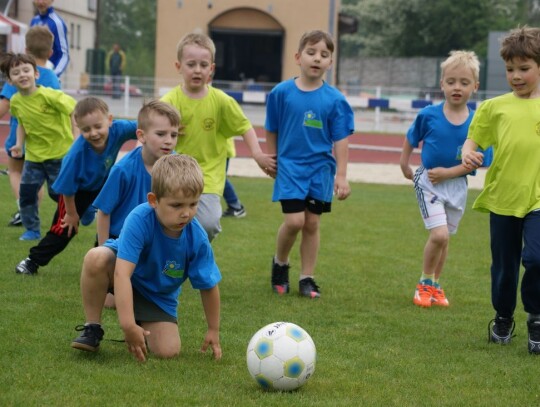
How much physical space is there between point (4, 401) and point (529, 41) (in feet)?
11.2

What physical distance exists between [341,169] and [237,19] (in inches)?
1163

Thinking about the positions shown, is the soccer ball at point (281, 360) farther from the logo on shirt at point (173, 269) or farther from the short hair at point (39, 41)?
the short hair at point (39, 41)

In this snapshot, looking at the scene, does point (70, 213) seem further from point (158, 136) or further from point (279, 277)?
point (279, 277)

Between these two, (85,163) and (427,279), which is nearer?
(85,163)

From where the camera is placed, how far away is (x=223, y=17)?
→ 36.1 meters

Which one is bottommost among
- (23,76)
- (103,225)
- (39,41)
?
(103,225)

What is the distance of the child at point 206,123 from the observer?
23.3 feet

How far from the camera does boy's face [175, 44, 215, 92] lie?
23.0 feet

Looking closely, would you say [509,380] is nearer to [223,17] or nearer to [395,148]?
[395,148]

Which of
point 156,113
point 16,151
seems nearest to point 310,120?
point 156,113

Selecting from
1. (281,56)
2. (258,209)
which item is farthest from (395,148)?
(281,56)

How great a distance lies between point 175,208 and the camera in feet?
16.1

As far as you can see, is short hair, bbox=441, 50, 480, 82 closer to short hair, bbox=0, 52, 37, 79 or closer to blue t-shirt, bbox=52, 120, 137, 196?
blue t-shirt, bbox=52, 120, 137, 196

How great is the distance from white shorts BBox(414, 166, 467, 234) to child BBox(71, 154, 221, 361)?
8.03ft
